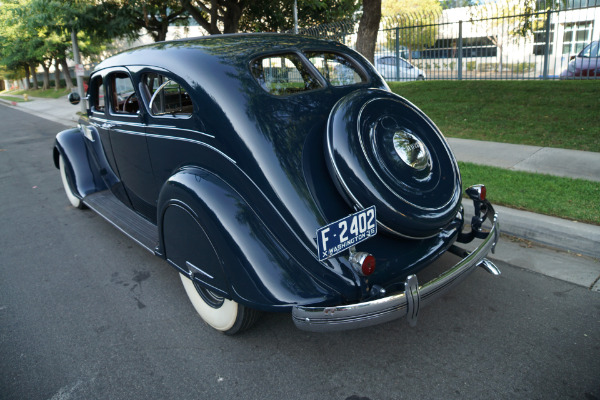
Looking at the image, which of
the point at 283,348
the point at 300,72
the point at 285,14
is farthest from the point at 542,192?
the point at 285,14

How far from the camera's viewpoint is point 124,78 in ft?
13.5

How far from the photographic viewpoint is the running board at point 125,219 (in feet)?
11.8

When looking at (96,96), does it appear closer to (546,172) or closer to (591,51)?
(546,172)

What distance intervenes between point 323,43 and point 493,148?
4.19 meters

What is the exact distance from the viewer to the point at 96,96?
4.94m

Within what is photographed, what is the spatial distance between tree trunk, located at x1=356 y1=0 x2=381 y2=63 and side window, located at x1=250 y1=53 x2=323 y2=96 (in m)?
6.35

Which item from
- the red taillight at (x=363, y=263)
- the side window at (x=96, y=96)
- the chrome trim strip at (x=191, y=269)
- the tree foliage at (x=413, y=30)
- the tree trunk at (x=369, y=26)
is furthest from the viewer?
the tree foliage at (x=413, y=30)

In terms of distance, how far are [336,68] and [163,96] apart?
1416 millimetres

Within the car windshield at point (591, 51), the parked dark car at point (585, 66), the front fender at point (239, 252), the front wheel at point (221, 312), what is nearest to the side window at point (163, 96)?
the front fender at point (239, 252)

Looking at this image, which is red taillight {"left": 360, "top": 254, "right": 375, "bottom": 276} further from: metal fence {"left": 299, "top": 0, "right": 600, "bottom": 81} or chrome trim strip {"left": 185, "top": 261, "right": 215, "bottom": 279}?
metal fence {"left": 299, "top": 0, "right": 600, "bottom": 81}

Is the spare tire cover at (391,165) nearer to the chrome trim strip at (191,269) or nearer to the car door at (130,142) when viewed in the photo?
the chrome trim strip at (191,269)

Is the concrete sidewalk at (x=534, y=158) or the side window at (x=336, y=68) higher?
the side window at (x=336, y=68)

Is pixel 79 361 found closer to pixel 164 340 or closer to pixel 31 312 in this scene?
pixel 164 340

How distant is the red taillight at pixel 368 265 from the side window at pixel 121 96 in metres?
2.76
